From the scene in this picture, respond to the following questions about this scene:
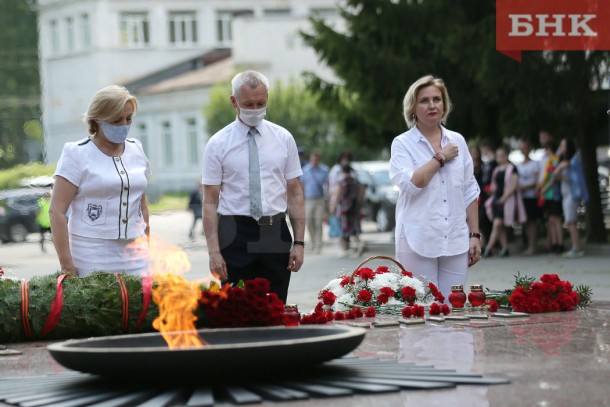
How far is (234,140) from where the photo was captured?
26.4ft

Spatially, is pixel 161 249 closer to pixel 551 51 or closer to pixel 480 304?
pixel 480 304

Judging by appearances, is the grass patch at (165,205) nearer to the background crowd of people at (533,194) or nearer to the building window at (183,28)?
the background crowd of people at (533,194)

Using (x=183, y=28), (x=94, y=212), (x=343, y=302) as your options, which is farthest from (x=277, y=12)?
(x=94, y=212)

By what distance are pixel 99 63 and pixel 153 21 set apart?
4.61m

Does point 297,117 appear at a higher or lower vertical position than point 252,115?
higher

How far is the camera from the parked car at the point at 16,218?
36.0 metres

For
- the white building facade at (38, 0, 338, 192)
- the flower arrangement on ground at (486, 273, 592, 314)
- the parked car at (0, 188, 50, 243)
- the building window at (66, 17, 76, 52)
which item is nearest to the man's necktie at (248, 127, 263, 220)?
the flower arrangement on ground at (486, 273, 592, 314)

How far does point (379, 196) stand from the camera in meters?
36.0

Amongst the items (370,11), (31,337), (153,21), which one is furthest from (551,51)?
(153,21)

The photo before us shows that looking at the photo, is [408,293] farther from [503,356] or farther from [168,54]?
[168,54]

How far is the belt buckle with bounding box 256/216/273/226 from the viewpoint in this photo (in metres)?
7.84

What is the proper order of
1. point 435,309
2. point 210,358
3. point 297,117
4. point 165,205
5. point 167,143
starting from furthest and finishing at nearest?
point 167,143
point 297,117
point 165,205
point 435,309
point 210,358

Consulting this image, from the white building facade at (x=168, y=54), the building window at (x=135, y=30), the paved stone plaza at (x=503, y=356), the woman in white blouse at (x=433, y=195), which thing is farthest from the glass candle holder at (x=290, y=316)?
the building window at (x=135, y=30)

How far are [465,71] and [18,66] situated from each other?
40.4m
